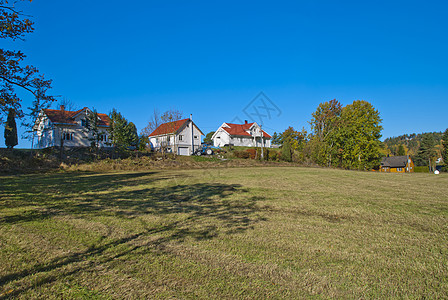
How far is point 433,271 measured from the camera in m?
3.63

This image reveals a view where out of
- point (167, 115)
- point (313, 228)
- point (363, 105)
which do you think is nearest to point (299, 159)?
point (363, 105)

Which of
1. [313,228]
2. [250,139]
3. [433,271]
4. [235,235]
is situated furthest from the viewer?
[250,139]

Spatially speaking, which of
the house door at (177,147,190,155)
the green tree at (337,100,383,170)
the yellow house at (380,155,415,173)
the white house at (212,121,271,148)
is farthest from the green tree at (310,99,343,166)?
the yellow house at (380,155,415,173)

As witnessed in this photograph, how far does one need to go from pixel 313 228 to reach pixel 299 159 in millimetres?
32625

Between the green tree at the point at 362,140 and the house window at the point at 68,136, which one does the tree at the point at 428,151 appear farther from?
the house window at the point at 68,136

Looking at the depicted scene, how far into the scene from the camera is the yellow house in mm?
65812

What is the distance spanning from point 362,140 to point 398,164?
43366 millimetres

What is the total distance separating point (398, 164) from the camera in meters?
67.9

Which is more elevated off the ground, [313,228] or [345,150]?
[345,150]

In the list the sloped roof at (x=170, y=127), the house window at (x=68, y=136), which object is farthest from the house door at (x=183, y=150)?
the house window at (x=68, y=136)

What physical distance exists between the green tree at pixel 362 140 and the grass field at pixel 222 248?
2783cm

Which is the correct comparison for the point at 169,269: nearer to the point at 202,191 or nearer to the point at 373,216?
the point at 373,216

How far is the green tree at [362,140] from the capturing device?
34.7 meters

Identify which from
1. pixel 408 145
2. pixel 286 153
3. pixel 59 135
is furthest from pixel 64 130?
pixel 408 145
